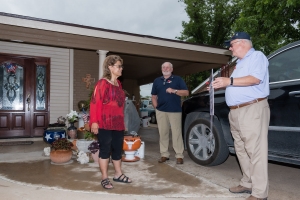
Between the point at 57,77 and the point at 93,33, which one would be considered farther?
the point at 57,77

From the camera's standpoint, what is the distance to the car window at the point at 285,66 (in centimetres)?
301

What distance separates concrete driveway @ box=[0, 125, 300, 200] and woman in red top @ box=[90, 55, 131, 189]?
0.93 ft

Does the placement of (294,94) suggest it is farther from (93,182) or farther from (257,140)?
(93,182)

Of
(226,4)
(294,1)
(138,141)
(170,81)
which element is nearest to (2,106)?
(138,141)

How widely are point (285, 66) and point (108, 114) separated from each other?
216 cm

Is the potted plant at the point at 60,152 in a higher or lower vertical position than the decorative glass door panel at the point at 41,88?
lower

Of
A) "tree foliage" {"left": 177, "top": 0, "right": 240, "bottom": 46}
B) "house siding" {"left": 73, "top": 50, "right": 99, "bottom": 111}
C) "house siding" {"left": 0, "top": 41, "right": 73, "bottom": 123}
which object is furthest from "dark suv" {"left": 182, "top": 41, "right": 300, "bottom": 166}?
"tree foliage" {"left": 177, "top": 0, "right": 240, "bottom": 46}

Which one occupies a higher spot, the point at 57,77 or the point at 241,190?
the point at 57,77

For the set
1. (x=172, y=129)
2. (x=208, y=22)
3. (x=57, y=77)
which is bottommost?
(x=172, y=129)

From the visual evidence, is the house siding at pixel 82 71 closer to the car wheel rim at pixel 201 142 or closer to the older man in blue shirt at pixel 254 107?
the car wheel rim at pixel 201 142

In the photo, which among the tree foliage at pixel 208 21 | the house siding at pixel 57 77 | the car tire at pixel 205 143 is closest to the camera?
the car tire at pixel 205 143

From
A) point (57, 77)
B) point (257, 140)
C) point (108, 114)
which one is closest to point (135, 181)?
point (108, 114)

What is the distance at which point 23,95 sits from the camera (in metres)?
7.17

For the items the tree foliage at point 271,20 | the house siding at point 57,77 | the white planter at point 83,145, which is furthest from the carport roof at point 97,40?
the tree foliage at point 271,20
